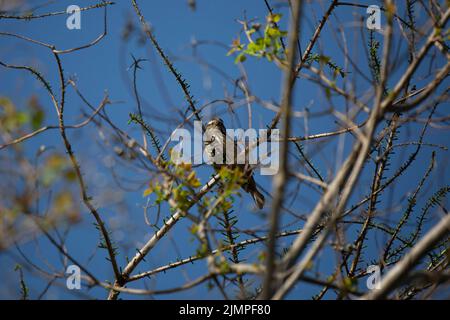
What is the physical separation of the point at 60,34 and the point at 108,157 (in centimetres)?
5410

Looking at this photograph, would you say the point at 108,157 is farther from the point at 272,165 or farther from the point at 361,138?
the point at 361,138

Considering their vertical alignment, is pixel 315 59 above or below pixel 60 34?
below

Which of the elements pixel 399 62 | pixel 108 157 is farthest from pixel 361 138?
pixel 108 157

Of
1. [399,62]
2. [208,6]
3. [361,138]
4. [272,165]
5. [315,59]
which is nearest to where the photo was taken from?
[361,138]

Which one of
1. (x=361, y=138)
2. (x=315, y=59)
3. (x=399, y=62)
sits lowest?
(x=361, y=138)

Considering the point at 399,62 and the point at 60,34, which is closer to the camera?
the point at 399,62

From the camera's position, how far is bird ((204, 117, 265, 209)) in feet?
13.7

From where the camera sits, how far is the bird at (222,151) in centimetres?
418

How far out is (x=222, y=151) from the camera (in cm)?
468

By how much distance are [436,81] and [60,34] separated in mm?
54832
